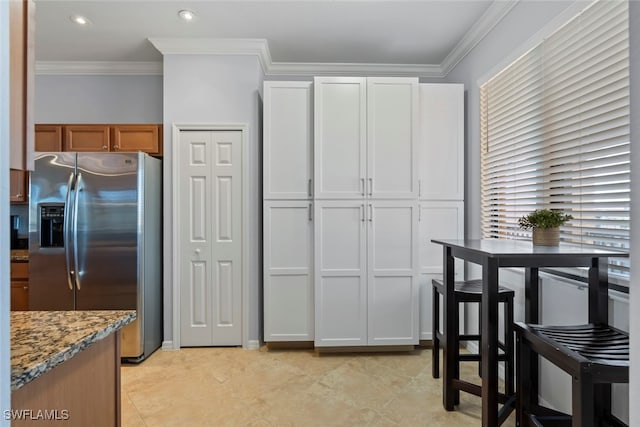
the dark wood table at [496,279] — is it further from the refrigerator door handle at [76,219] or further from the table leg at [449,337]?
the refrigerator door handle at [76,219]

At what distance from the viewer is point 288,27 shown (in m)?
2.76

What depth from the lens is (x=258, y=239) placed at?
121 inches

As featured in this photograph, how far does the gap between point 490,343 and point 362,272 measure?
1.34 meters

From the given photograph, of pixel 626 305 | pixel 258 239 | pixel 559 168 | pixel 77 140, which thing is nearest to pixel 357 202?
pixel 258 239

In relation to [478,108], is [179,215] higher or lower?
lower

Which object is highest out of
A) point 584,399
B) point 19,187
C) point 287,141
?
point 287,141

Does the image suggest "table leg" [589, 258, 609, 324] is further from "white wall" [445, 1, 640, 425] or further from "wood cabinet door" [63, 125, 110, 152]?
"wood cabinet door" [63, 125, 110, 152]

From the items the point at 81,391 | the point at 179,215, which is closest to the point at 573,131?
the point at 81,391

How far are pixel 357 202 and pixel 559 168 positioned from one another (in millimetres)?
1401

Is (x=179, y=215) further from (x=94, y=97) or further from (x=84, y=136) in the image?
(x=94, y=97)

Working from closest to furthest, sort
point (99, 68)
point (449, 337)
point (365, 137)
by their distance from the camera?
1. point (449, 337)
2. point (365, 137)
3. point (99, 68)

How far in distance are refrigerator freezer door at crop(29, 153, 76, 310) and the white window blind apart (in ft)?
11.2

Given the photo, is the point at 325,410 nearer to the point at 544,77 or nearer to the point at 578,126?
the point at 578,126

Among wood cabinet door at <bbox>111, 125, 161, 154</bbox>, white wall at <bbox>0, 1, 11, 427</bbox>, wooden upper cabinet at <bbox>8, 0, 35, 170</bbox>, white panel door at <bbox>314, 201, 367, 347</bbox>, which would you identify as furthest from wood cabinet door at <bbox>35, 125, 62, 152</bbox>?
white wall at <bbox>0, 1, 11, 427</bbox>
